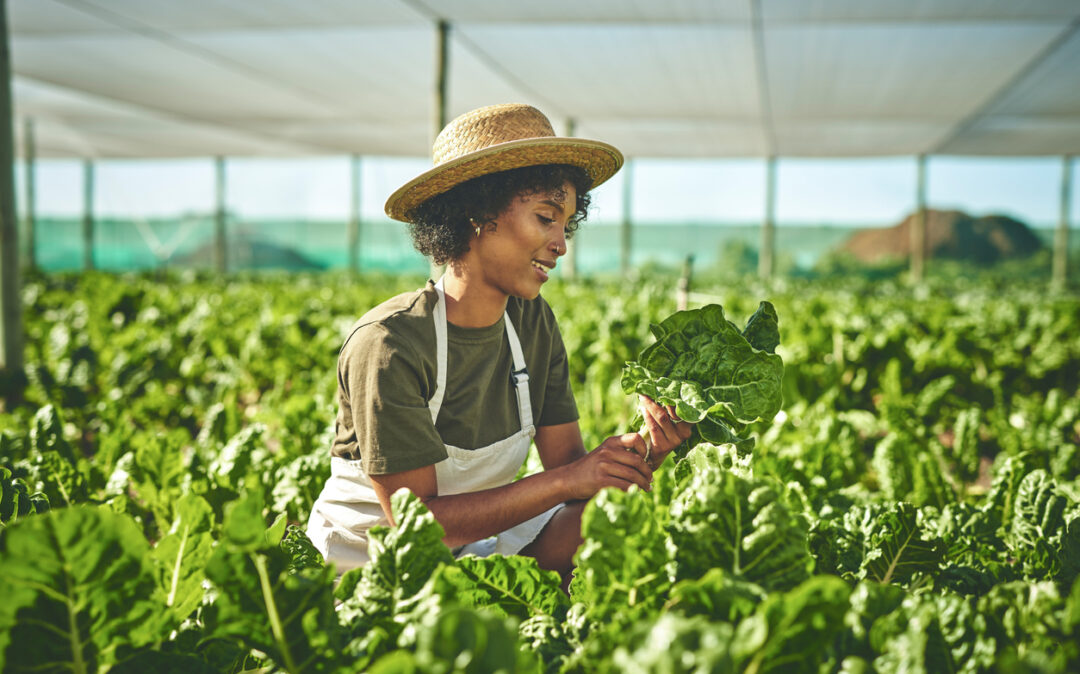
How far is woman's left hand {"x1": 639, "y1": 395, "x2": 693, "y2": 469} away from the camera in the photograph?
5.87 feet

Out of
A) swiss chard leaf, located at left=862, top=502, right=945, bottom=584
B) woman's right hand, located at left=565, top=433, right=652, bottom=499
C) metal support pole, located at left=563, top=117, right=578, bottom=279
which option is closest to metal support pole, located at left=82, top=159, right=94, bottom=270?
metal support pole, located at left=563, top=117, right=578, bottom=279

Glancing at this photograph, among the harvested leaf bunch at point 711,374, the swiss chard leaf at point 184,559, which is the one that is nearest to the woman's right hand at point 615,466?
the harvested leaf bunch at point 711,374

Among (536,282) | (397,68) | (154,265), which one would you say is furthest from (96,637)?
(154,265)

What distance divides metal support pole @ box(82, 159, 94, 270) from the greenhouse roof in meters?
9.24

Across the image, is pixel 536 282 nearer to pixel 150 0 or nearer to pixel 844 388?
pixel 844 388

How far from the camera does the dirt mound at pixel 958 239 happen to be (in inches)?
1694

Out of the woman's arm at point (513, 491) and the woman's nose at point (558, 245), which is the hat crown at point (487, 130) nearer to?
the woman's nose at point (558, 245)

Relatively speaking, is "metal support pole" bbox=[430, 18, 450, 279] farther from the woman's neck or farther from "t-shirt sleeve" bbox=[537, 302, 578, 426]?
the woman's neck

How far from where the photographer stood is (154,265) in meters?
36.1

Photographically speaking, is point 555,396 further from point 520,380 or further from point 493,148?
point 493,148

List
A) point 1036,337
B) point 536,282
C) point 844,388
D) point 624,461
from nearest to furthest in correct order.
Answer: point 624,461 → point 536,282 → point 844,388 → point 1036,337

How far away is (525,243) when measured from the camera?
2160 mm

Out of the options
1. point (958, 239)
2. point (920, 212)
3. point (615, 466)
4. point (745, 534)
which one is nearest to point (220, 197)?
point (920, 212)

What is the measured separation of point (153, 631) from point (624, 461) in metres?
1.02
